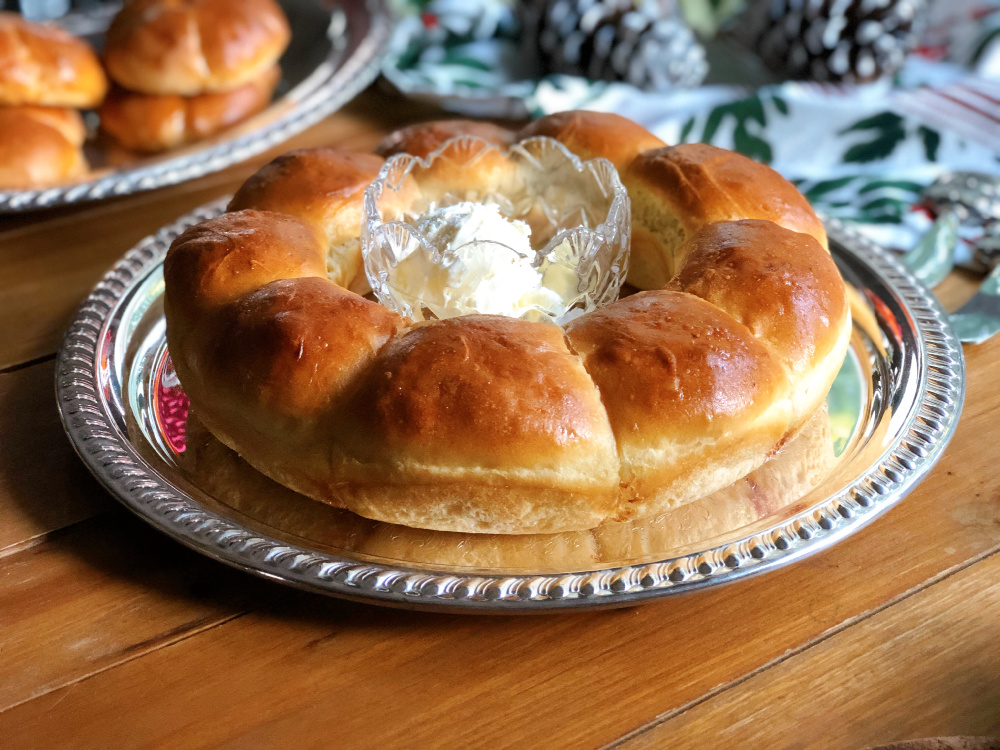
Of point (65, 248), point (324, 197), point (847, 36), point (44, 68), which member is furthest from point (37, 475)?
point (847, 36)

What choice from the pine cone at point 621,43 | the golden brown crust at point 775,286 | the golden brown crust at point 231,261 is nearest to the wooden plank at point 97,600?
the golden brown crust at point 231,261

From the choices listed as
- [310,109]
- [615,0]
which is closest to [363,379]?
[310,109]

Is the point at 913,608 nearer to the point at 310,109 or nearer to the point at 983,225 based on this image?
the point at 983,225

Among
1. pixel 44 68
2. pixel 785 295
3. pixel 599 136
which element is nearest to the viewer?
pixel 785 295

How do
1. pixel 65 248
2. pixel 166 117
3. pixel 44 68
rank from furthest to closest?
pixel 166 117 → pixel 44 68 → pixel 65 248

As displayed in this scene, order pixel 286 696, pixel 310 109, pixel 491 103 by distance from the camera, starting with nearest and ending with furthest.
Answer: pixel 286 696
pixel 310 109
pixel 491 103

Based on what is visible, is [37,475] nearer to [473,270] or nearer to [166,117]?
[473,270]
